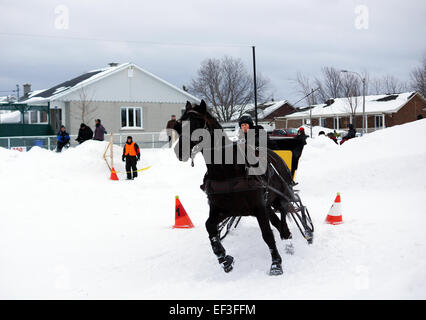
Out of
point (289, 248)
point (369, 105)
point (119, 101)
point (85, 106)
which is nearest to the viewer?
point (289, 248)

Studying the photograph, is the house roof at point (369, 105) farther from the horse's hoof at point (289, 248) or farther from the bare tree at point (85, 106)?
the horse's hoof at point (289, 248)

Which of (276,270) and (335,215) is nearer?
(276,270)

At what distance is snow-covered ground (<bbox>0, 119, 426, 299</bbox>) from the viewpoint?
219 inches

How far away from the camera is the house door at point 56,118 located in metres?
30.2

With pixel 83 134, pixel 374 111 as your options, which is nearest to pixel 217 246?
pixel 83 134

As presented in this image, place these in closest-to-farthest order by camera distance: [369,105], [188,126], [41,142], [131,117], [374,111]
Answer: [188,126] < [41,142] < [131,117] < [374,111] < [369,105]

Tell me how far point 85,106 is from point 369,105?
113 feet

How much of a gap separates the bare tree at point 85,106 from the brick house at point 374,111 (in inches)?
1026

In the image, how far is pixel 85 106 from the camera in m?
29.5

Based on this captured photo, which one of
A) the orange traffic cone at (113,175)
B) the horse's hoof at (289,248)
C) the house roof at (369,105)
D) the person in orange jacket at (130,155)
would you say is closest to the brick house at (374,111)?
the house roof at (369,105)

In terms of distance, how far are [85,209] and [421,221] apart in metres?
7.34

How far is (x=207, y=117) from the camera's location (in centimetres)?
564

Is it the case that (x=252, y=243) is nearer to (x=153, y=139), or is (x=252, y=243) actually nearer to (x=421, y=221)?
(x=421, y=221)

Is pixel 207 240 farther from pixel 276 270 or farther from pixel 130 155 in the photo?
pixel 130 155
